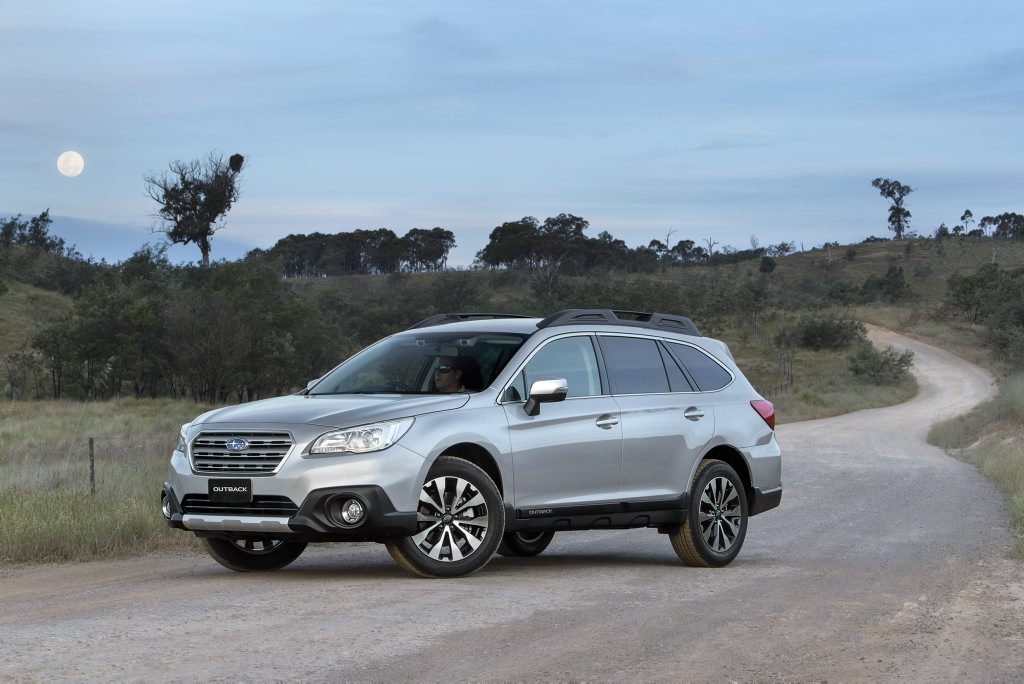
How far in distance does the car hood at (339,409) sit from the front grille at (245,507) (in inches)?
19.9

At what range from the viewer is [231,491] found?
8.54 m

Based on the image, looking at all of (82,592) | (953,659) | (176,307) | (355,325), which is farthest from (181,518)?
(355,325)

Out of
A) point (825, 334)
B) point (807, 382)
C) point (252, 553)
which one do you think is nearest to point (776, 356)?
point (825, 334)

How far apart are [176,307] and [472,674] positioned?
47.2 metres

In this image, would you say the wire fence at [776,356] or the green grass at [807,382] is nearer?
the green grass at [807,382]

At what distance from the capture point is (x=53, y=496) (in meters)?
12.1

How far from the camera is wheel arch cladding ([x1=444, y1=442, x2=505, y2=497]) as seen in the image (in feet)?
29.3

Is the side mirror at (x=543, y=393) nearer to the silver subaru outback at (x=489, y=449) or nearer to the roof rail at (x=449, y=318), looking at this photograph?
the silver subaru outback at (x=489, y=449)

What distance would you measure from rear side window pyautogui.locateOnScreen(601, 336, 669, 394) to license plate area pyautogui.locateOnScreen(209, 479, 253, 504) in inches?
116

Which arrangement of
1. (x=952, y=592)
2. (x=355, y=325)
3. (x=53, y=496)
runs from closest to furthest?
(x=952, y=592)
(x=53, y=496)
(x=355, y=325)

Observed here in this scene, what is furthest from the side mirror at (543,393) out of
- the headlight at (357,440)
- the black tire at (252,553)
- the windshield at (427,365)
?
the black tire at (252,553)

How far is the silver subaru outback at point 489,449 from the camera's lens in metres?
8.40

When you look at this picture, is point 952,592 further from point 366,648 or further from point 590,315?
point 366,648

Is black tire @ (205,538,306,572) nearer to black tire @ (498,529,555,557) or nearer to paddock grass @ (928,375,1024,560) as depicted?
black tire @ (498,529,555,557)
